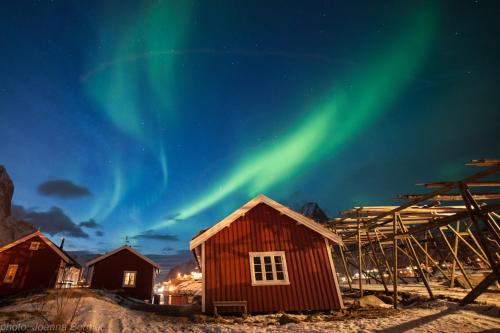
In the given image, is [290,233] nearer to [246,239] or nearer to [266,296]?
[246,239]

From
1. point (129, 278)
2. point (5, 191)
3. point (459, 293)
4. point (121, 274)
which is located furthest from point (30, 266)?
point (5, 191)

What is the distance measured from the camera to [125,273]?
26.4 metres

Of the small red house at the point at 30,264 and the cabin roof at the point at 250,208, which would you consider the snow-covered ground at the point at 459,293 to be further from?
the small red house at the point at 30,264

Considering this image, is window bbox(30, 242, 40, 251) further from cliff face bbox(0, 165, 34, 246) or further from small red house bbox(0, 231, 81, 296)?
cliff face bbox(0, 165, 34, 246)

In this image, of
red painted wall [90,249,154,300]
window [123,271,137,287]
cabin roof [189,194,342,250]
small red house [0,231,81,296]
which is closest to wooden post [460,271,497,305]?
cabin roof [189,194,342,250]

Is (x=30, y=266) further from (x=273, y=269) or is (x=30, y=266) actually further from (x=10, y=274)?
(x=273, y=269)

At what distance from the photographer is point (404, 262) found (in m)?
40.6

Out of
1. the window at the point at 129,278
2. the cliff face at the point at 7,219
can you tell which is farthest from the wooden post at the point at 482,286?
the cliff face at the point at 7,219

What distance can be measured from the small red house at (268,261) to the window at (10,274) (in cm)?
2259

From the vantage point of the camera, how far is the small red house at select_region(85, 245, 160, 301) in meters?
25.5

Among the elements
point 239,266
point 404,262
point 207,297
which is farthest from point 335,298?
point 404,262

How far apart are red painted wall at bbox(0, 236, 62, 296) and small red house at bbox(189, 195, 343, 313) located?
21.8 m

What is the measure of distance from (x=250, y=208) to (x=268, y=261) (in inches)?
123

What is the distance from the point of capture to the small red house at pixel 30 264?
23.2 meters
